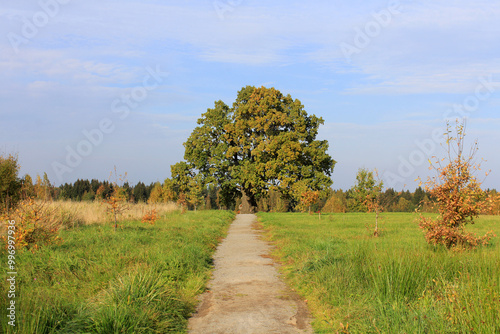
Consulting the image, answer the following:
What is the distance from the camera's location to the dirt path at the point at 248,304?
5.40 metres

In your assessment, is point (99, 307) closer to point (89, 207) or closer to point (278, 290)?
point (278, 290)

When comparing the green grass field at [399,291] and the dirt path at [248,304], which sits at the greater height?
the green grass field at [399,291]

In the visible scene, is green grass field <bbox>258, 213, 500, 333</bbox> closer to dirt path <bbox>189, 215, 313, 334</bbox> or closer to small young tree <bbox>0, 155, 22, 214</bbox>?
dirt path <bbox>189, 215, 313, 334</bbox>

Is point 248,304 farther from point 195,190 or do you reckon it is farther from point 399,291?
point 195,190

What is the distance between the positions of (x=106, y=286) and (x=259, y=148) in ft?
102

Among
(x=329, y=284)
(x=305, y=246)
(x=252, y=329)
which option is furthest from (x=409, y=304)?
(x=305, y=246)

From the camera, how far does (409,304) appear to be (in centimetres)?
566

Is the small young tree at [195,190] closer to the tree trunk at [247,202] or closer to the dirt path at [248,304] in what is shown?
the tree trunk at [247,202]

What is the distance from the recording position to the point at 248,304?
6398 millimetres

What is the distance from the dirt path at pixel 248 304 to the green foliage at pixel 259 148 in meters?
27.4

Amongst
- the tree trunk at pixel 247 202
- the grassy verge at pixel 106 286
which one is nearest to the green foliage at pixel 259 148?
the tree trunk at pixel 247 202

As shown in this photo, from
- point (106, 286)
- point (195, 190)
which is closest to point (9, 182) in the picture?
point (106, 286)

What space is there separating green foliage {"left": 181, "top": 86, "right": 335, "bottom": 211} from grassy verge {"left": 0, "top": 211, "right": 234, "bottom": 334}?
26240 millimetres

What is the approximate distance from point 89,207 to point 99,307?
48.1ft
